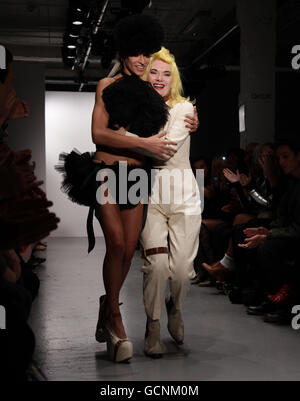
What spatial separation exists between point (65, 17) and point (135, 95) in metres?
7.75

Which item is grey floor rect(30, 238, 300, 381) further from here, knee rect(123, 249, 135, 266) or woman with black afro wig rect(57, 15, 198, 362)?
knee rect(123, 249, 135, 266)

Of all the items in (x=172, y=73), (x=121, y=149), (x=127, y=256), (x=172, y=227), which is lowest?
(x=127, y=256)

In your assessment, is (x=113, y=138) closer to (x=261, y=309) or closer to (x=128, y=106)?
(x=128, y=106)

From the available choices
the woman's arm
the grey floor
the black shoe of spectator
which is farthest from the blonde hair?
the black shoe of spectator

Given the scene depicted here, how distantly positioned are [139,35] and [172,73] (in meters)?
0.35

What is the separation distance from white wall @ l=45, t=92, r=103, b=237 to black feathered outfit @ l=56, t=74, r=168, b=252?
24.4 feet

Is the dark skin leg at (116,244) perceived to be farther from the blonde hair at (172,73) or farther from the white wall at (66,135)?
the white wall at (66,135)

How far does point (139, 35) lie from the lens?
2.78 metres

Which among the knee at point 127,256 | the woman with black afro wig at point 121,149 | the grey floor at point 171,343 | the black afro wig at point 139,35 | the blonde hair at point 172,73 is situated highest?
the black afro wig at point 139,35

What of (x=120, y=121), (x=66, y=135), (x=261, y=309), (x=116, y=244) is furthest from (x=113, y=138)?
(x=66, y=135)

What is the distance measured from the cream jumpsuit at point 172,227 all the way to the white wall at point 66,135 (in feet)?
24.1

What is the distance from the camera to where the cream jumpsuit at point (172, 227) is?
2914mm

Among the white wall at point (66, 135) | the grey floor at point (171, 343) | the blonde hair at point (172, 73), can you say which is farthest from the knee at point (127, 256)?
the white wall at point (66, 135)

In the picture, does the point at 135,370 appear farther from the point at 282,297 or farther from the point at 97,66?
the point at 97,66
